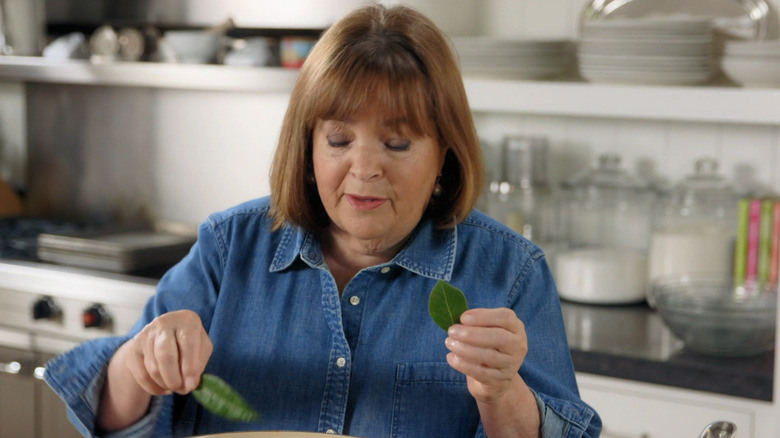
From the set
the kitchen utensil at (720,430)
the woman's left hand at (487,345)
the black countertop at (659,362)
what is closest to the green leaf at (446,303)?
the woman's left hand at (487,345)

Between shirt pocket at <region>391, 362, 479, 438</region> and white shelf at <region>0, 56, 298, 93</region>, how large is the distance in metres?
1.48

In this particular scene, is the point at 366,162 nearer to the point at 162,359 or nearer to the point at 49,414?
the point at 162,359

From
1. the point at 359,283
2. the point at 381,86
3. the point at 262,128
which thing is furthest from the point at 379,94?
the point at 262,128

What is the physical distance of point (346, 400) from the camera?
4.33ft

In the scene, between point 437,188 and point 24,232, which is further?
point 24,232

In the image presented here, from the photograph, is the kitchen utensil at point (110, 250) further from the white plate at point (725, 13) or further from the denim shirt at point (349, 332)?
the denim shirt at point (349, 332)

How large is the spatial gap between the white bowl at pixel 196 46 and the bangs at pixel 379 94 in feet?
5.76

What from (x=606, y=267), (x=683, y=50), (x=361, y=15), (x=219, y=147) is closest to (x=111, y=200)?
(x=219, y=147)

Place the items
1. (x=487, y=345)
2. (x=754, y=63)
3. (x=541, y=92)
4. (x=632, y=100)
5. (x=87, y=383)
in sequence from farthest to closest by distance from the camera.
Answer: (x=541, y=92)
(x=632, y=100)
(x=754, y=63)
(x=87, y=383)
(x=487, y=345)

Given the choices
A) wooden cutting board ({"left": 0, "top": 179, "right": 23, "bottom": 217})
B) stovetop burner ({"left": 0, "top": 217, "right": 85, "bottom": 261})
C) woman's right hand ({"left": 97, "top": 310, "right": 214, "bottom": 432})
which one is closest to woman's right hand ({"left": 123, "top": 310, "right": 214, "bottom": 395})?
woman's right hand ({"left": 97, "top": 310, "right": 214, "bottom": 432})

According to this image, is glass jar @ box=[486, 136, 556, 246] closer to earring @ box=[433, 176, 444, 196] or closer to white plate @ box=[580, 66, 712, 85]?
white plate @ box=[580, 66, 712, 85]

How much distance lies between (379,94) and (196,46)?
1.80 m

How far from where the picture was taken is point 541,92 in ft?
7.82

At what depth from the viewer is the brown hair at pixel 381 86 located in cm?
127
